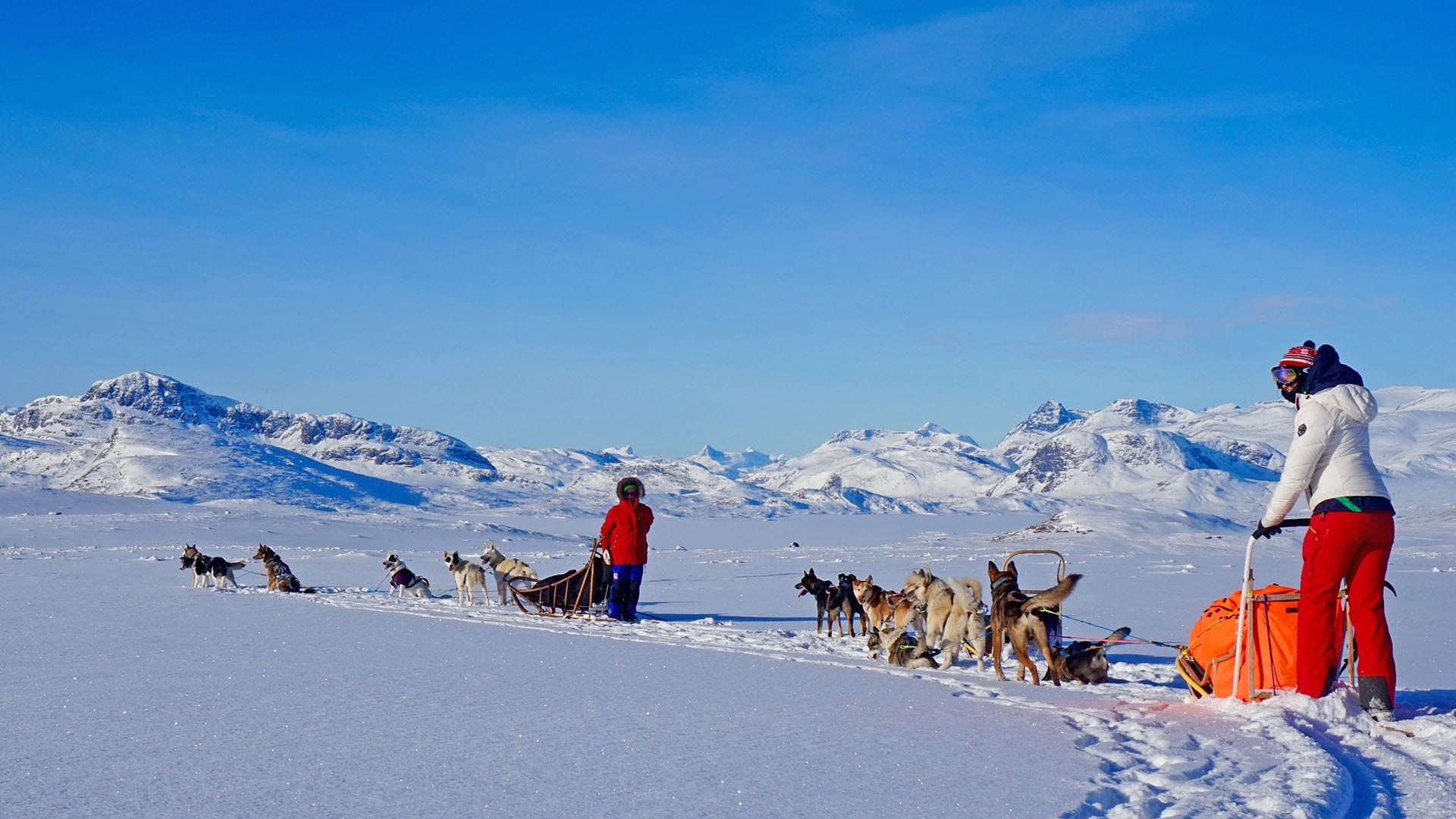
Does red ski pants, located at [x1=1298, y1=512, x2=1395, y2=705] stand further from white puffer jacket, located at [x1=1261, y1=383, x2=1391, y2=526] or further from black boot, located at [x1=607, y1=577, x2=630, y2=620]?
black boot, located at [x1=607, y1=577, x2=630, y2=620]

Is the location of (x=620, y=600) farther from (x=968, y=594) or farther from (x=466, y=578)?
(x=968, y=594)

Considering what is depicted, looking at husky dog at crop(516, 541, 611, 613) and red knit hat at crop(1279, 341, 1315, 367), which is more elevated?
red knit hat at crop(1279, 341, 1315, 367)

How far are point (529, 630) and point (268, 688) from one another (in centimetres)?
396

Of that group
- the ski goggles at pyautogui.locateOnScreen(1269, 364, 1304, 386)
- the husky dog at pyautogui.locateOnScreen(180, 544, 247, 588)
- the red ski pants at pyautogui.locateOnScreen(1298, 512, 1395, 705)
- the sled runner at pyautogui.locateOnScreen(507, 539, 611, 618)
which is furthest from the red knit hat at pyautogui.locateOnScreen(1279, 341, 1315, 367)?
the husky dog at pyautogui.locateOnScreen(180, 544, 247, 588)

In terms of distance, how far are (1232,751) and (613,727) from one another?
281cm

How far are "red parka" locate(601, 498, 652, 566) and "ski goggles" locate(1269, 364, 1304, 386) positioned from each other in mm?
7217

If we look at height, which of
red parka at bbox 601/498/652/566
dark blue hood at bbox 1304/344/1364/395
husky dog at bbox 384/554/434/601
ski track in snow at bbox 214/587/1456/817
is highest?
dark blue hood at bbox 1304/344/1364/395

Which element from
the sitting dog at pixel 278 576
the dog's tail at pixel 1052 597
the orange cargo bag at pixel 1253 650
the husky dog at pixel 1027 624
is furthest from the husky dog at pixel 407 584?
the orange cargo bag at pixel 1253 650

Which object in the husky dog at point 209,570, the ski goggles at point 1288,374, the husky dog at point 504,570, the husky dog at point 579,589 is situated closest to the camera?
the ski goggles at point 1288,374

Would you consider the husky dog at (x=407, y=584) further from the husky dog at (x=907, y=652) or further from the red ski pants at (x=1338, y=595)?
the red ski pants at (x=1338, y=595)

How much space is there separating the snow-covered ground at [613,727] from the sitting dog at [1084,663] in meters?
0.27

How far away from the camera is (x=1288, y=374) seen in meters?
5.71

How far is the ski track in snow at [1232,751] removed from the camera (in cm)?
372

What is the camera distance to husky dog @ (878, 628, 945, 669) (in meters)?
7.88
